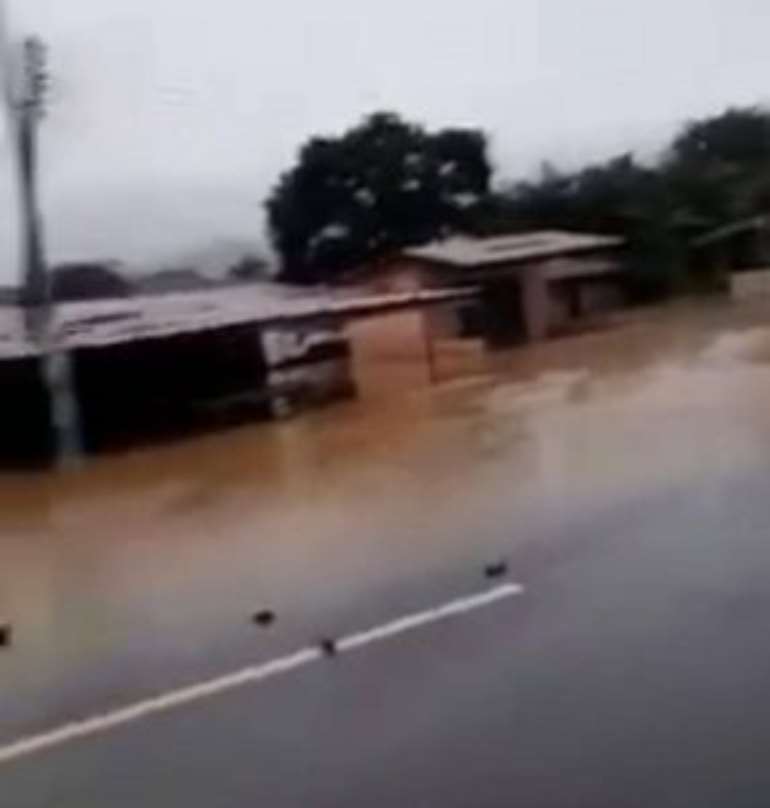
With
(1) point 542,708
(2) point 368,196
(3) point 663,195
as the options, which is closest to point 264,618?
(1) point 542,708

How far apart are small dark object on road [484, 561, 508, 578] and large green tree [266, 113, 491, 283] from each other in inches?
13.1

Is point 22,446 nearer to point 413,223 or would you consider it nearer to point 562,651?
point 413,223

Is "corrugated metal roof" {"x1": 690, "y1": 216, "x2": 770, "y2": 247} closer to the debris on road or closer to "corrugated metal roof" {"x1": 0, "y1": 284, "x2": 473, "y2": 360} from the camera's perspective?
"corrugated metal roof" {"x1": 0, "y1": 284, "x2": 473, "y2": 360}

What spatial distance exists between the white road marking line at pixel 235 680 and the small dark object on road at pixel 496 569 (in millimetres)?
13

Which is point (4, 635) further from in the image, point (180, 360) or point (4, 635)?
point (180, 360)

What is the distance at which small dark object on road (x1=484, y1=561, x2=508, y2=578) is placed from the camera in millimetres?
1636

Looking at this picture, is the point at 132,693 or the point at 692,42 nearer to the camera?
the point at 132,693

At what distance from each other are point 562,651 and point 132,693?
45 centimetres

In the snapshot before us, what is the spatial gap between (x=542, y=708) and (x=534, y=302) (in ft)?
1.32

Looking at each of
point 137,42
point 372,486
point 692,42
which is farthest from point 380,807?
point 692,42

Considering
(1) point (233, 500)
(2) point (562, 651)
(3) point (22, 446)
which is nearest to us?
(3) point (22, 446)

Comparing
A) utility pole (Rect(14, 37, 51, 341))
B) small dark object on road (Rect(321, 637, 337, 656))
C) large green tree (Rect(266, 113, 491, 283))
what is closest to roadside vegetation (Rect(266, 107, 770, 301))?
large green tree (Rect(266, 113, 491, 283))

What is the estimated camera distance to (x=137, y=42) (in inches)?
57.4

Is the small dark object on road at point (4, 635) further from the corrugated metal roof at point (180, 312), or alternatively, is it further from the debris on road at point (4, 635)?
the corrugated metal roof at point (180, 312)
